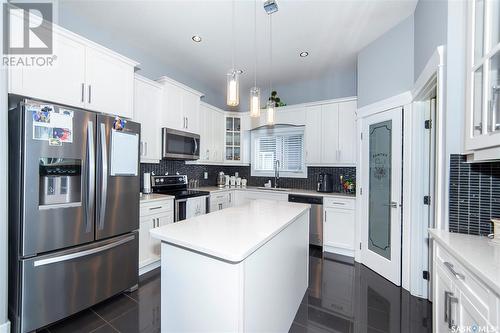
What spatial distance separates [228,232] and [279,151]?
3443 mm

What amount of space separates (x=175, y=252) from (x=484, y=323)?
5.01ft

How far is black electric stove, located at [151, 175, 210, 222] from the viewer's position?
123 inches

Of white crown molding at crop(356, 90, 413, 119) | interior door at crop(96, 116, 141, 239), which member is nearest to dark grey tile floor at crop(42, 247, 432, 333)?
interior door at crop(96, 116, 141, 239)

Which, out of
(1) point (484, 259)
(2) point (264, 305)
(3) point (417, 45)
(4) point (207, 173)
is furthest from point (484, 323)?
(4) point (207, 173)

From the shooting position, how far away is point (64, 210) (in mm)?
1810

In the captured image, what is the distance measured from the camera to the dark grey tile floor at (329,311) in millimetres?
1863

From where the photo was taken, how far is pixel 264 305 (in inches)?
54.2

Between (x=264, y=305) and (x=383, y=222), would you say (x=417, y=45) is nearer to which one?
(x=383, y=222)

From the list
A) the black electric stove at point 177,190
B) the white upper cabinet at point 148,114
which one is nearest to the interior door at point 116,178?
the white upper cabinet at point 148,114

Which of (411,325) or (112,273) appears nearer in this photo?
(411,325)

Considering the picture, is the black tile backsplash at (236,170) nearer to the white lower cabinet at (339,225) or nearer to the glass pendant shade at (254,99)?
the white lower cabinet at (339,225)

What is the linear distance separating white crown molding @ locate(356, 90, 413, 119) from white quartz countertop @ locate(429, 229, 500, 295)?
5.10ft

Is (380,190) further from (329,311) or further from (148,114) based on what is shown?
(148,114)

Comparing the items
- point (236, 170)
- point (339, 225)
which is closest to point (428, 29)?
point (339, 225)
